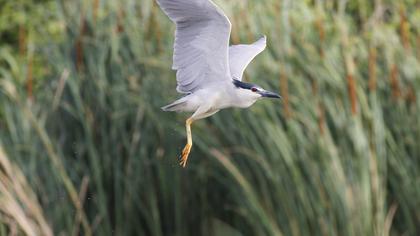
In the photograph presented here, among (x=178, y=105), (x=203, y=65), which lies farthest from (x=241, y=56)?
(x=178, y=105)

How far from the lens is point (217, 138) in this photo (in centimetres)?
486

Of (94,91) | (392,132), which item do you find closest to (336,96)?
(392,132)

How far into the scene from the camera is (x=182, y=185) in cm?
513

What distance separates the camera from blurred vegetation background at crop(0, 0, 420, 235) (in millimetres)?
4703

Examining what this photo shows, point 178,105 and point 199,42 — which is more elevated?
point 199,42

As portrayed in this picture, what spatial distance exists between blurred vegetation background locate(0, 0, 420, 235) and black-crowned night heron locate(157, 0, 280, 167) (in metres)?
1.66

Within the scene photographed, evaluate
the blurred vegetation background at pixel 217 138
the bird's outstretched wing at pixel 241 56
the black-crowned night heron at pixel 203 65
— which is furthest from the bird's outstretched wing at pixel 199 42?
the blurred vegetation background at pixel 217 138

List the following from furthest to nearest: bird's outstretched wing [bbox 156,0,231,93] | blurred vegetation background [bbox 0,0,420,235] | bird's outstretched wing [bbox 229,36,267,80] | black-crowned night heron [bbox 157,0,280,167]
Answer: blurred vegetation background [bbox 0,0,420,235]
bird's outstretched wing [bbox 229,36,267,80]
bird's outstretched wing [bbox 156,0,231,93]
black-crowned night heron [bbox 157,0,280,167]

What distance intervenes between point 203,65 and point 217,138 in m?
2.03

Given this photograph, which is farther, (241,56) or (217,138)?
(217,138)

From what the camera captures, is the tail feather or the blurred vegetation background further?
the blurred vegetation background

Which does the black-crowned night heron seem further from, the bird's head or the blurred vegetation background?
the blurred vegetation background

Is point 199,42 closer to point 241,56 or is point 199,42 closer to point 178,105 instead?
point 178,105

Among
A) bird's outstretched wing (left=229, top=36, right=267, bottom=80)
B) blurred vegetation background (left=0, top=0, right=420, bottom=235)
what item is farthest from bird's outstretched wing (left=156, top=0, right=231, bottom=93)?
blurred vegetation background (left=0, top=0, right=420, bottom=235)
